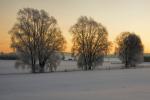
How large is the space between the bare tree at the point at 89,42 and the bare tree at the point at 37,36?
980cm

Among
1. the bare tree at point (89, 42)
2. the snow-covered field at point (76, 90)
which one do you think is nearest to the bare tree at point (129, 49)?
the bare tree at point (89, 42)

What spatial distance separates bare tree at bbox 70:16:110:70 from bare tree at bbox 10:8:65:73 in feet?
32.2

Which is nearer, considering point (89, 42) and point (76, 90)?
point (76, 90)

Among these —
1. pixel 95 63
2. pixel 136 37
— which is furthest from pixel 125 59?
pixel 95 63

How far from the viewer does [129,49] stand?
7731cm

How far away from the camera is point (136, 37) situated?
78750 millimetres

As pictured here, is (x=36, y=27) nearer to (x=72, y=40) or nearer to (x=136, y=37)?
(x=72, y=40)

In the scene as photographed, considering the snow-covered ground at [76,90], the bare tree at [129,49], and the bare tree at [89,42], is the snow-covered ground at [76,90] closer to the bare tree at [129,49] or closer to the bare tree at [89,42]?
the bare tree at [89,42]

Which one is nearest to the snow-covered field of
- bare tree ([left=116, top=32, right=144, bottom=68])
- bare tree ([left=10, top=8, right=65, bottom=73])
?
bare tree ([left=10, top=8, right=65, bottom=73])

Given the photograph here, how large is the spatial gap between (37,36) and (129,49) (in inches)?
1379

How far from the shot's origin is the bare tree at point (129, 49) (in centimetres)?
7662

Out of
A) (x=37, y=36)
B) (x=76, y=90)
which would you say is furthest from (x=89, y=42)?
(x=76, y=90)

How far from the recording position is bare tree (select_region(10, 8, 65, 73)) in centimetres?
4722

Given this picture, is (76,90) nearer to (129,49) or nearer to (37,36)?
(37,36)
